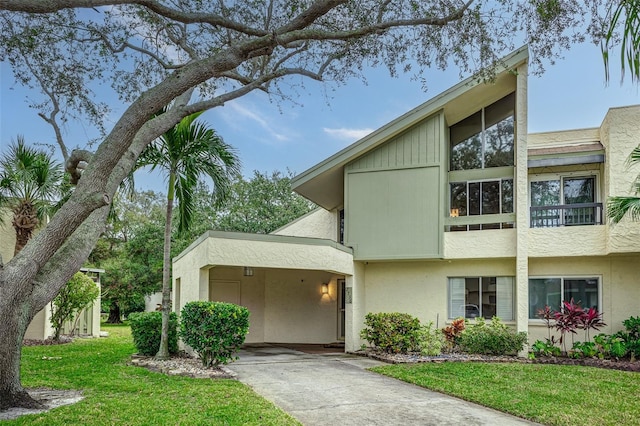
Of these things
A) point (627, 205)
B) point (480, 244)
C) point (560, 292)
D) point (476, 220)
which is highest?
point (627, 205)

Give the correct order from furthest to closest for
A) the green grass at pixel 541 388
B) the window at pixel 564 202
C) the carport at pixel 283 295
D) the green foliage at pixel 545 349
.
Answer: the carport at pixel 283 295
the window at pixel 564 202
the green foliage at pixel 545 349
the green grass at pixel 541 388

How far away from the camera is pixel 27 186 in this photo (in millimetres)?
15602

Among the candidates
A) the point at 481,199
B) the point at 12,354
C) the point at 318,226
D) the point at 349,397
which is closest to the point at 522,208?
the point at 481,199

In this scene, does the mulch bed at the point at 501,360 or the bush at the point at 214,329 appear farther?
the mulch bed at the point at 501,360

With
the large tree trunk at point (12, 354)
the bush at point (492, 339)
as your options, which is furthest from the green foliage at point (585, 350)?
the large tree trunk at point (12, 354)

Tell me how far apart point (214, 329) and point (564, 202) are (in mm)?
10547

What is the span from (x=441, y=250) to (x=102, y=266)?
21842mm

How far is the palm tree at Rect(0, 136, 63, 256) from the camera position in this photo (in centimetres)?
1518

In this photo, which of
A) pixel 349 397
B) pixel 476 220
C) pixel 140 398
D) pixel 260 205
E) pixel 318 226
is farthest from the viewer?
pixel 260 205

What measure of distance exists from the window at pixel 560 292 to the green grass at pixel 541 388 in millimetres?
2648

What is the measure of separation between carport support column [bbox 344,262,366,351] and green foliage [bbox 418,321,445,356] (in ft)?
6.12

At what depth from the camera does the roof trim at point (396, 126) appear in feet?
44.8

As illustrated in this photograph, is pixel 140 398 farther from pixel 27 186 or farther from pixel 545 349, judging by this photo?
pixel 27 186

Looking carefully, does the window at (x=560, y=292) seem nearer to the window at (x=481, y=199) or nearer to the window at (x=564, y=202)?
the window at (x=564, y=202)
